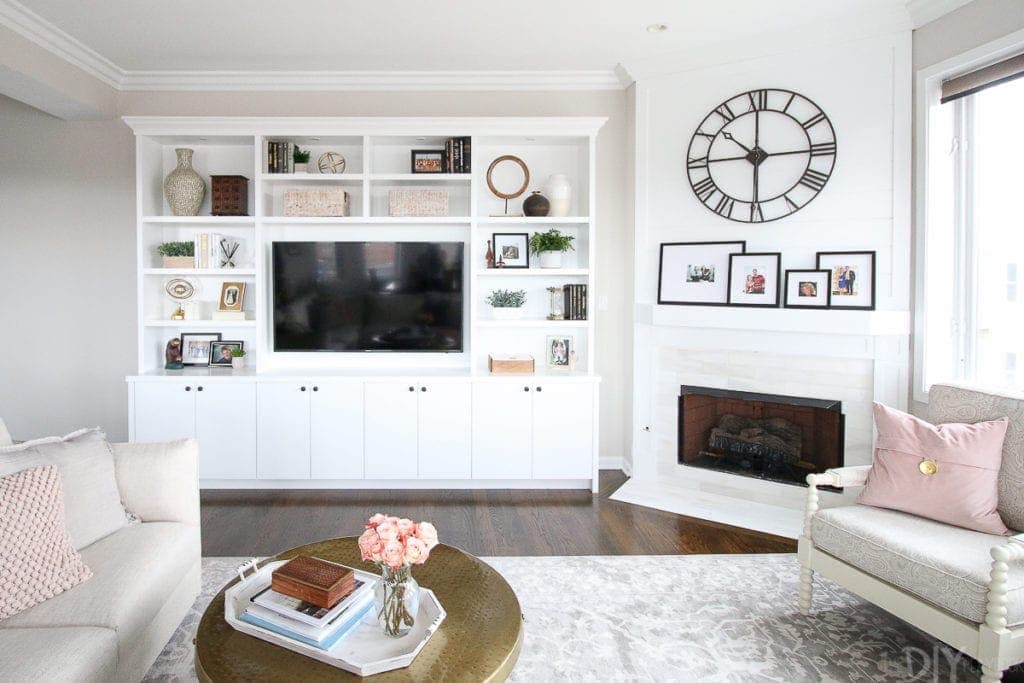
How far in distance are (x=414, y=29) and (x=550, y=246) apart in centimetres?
145

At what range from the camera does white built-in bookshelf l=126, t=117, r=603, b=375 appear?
3.71 meters

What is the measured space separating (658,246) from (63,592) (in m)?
3.27

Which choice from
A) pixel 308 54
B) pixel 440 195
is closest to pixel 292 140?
pixel 308 54

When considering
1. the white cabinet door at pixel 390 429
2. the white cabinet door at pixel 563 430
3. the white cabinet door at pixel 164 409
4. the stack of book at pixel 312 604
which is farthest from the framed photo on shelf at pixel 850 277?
the white cabinet door at pixel 164 409

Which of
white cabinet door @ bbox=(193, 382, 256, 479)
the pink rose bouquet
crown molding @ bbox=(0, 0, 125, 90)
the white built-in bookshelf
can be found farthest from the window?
crown molding @ bbox=(0, 0, 125, 90)

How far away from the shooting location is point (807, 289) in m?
3.30

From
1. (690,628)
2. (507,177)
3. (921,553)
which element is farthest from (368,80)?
(921,553)

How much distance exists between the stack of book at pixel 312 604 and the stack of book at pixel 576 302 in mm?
2535

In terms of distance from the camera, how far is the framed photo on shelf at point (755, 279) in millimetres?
3391

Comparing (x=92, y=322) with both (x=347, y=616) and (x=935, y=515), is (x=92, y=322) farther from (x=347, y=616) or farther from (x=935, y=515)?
(x=935, y=515)

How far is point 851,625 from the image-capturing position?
2.28 metres

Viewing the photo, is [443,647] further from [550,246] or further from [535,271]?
[550,246]

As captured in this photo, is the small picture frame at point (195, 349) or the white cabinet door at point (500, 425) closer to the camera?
the white cabinet door at point (500, 425)

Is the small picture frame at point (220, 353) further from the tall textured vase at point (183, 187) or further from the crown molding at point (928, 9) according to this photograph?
the crown molding at point (928, 9)
